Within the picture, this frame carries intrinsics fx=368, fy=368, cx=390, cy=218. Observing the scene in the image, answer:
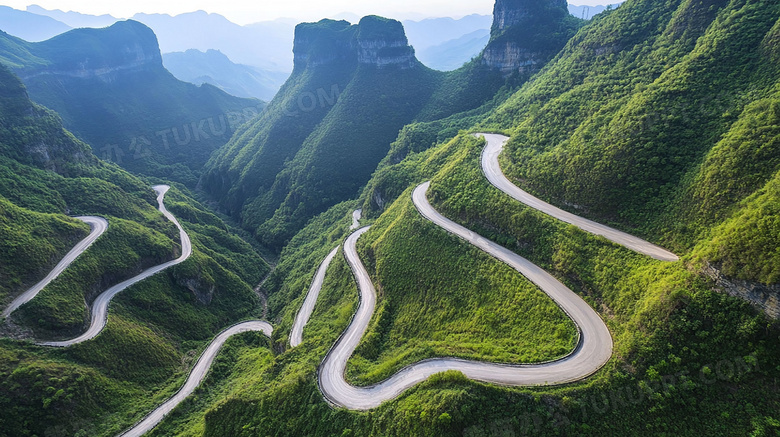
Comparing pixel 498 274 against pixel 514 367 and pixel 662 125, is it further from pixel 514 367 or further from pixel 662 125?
pixel 662 125

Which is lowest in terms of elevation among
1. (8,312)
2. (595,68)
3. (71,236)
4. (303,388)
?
(303,388)

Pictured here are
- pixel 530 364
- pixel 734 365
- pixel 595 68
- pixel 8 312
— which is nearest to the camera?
pixel 734 365

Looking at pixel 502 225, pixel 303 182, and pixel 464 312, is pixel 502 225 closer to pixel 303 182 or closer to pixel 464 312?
pixel 464 312

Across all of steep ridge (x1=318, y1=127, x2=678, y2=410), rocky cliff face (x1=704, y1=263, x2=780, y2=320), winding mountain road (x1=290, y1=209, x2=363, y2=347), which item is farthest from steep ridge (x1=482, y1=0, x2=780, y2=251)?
winding mountain road (x1=290, y1=209, x2=363, y2=347)

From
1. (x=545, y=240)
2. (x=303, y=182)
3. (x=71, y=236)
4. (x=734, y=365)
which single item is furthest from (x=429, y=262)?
(x=303, y=182)

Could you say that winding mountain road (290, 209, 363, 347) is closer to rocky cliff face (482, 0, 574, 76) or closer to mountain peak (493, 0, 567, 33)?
rocky cliff face (482, 0, 574, 76)

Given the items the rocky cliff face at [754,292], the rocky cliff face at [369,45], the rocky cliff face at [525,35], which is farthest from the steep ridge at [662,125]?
the rocky cliff face at [369,45]

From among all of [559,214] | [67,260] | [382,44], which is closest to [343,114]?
[382,44]
